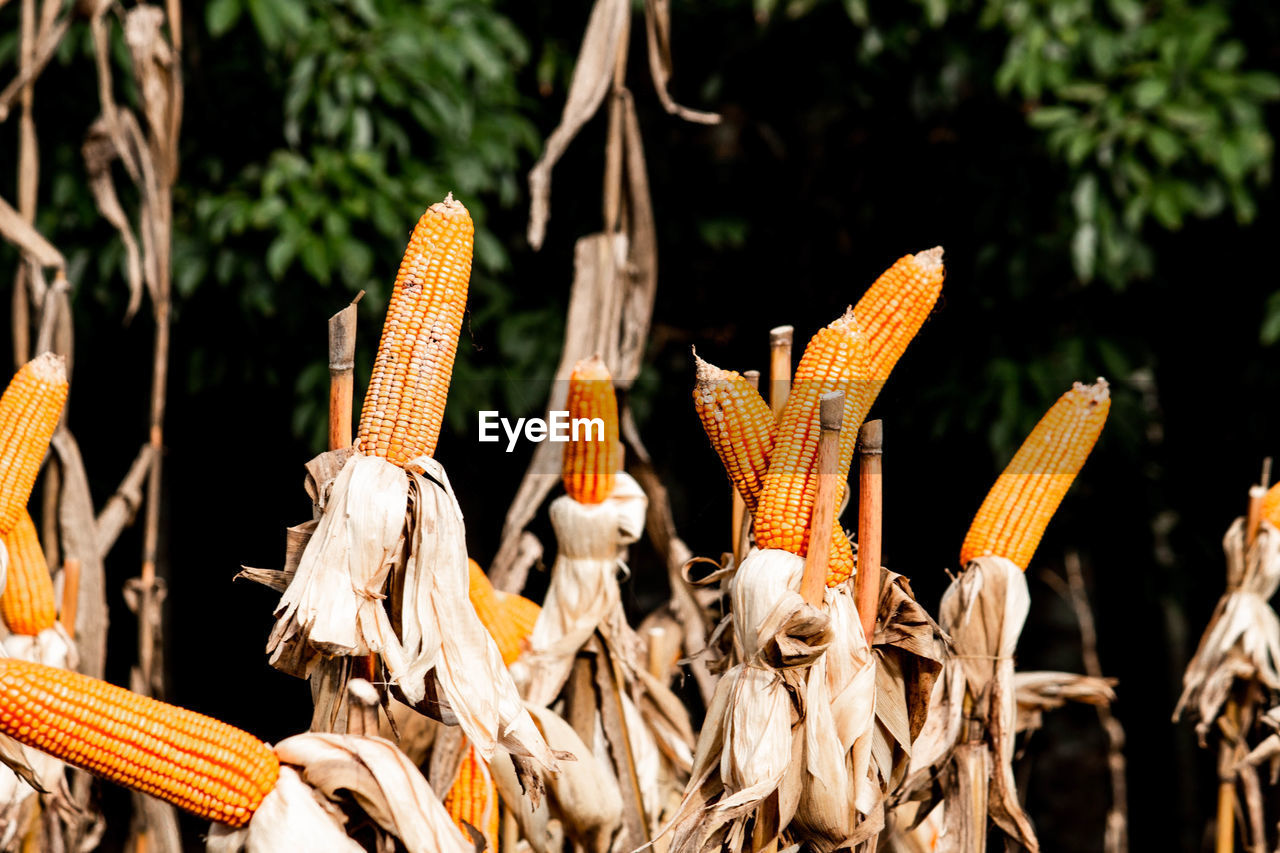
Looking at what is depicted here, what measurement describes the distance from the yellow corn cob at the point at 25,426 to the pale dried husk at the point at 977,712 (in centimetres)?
103

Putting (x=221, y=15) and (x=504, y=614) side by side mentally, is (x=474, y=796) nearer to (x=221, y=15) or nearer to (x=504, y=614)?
(x=504, y=614)

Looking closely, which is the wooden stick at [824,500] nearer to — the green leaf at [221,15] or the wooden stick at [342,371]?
the wooden stick at [342,371]

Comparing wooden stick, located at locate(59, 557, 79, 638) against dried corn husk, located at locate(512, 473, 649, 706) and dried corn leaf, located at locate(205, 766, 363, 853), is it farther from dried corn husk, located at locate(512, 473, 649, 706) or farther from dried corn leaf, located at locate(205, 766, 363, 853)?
dried corn leaf, located at locate(205, 766, 363, 853)

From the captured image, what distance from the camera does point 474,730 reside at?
1.15 metres

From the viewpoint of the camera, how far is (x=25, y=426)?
4.50 ft

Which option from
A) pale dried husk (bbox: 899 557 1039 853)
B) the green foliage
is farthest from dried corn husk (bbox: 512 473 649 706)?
the green foliage

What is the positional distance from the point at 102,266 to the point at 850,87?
183 centimetres

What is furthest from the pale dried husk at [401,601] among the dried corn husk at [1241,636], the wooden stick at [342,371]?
the dried corn husk at [1241,636]

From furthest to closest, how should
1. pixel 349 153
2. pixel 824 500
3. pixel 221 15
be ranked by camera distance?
pixel 349 153 < pixel 221 15 < pixel 824 500

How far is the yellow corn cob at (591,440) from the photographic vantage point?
5.27 feet

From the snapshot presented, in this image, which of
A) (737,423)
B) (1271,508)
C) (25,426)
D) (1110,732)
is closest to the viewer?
(737,423)

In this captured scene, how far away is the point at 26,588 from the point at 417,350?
0.80 meters

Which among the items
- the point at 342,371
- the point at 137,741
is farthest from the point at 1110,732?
the point at 137,741

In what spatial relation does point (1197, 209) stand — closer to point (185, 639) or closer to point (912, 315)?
point (912, 315)
